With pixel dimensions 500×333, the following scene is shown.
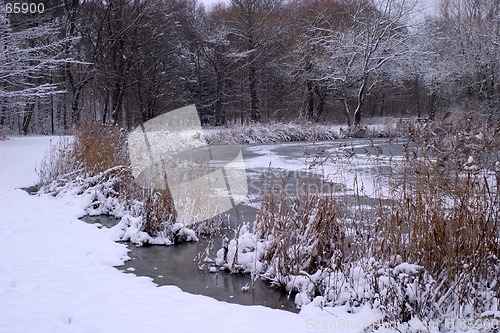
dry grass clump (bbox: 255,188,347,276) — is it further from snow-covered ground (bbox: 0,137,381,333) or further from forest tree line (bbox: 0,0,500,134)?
forest tree line (bbox: 0,0,500,134)

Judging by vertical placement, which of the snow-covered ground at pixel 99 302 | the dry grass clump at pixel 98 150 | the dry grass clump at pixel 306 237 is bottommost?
the snow-covered ground at pixel 99 302

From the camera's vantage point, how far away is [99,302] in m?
3.54

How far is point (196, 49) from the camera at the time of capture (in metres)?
31.6

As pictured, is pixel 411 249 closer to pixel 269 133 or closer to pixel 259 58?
pixel 269 133

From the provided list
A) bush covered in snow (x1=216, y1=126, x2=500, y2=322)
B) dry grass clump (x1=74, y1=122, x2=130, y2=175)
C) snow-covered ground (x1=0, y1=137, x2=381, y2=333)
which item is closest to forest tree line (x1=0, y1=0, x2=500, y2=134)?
dry grass clump (x1=74, y1=122, x2=130, y2=175)

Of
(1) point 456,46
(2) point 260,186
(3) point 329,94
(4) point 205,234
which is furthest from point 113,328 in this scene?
(3) point 329,94

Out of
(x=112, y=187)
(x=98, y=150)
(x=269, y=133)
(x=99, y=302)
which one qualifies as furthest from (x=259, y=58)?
(x=99, y=302)

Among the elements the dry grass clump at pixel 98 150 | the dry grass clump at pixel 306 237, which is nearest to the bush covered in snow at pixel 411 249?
the dry grass clump at pixel 306 237

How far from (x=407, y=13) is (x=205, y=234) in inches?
842

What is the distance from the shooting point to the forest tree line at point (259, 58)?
22.6 meters

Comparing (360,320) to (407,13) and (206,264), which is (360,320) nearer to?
(206,264)

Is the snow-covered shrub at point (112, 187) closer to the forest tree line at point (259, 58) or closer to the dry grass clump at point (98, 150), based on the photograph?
the dry grass clump at point (98, 150)

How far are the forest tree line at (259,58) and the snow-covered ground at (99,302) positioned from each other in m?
12.8

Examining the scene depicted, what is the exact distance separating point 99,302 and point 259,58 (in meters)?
28.0
